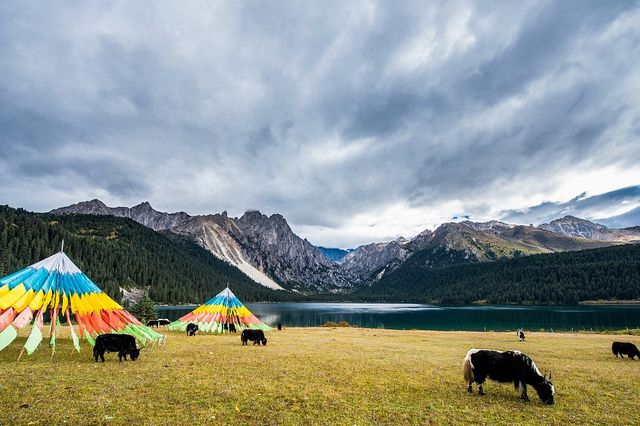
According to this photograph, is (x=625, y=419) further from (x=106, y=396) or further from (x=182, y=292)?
(x=182, y=292)

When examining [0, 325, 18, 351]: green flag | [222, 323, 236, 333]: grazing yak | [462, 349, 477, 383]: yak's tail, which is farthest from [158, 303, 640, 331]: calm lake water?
[0, 325, 18, 351]: green flag

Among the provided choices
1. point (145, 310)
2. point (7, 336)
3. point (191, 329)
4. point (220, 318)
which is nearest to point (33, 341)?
point (7, 336)

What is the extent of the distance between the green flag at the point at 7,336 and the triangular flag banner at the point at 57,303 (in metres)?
0.02

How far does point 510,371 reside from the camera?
40.2ft

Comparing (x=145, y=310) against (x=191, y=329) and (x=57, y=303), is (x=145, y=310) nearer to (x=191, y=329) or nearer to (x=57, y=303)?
(x=191, y=329)

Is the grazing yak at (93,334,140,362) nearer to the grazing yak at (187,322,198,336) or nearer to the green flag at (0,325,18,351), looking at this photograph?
the green flag at (0,325,18,351)

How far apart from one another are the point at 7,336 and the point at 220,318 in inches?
1072

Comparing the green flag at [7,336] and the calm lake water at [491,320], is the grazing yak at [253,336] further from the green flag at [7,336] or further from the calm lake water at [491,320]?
the calm lake water at [491,320]

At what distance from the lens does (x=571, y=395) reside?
42.2 ft

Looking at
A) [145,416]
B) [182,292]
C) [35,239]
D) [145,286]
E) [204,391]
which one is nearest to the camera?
[145,416]

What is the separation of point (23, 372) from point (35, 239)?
163 m

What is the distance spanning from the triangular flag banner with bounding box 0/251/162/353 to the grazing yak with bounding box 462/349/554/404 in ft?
65.6

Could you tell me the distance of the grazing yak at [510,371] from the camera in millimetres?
11980

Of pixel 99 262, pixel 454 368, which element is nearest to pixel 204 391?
pixel 454 368
